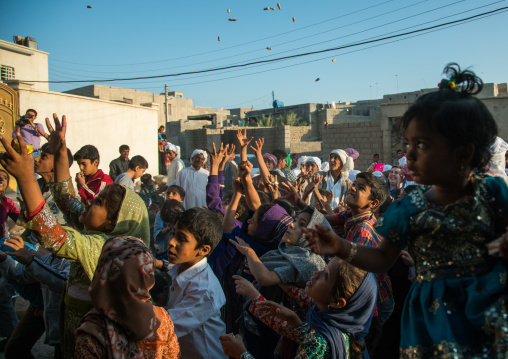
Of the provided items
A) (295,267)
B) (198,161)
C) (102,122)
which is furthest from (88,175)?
(102,122)

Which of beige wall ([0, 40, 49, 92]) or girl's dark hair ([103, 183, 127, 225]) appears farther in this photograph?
beige wall ([0, 40, 49, 92])

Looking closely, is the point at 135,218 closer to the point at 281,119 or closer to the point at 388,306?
the point at 388,306

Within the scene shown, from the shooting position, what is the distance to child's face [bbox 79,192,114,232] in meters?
2.95

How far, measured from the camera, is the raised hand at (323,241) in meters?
1.63

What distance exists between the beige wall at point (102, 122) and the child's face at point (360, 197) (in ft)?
39.2

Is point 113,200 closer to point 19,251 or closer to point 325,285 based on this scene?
point 19,251

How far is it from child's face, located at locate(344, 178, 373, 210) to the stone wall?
1270 cm

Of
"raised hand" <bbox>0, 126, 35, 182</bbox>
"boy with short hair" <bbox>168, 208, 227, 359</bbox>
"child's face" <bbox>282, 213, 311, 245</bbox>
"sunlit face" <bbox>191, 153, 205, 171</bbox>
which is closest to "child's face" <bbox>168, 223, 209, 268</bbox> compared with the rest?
"boy with short hair" <bbox>168, 208, 227, 359</bbox>

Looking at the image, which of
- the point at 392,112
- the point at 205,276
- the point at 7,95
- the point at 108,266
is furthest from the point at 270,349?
the point at 392,112

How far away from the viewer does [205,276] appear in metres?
3.01

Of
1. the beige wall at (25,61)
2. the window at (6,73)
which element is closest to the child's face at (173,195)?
the beige wall at (25,61)

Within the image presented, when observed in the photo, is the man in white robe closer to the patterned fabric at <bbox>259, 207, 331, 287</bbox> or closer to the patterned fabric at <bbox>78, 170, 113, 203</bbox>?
the patterned fabric at <bbox>78, 170, 113, 203</bbox>

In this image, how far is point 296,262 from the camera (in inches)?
114

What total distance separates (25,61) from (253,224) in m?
22.8
